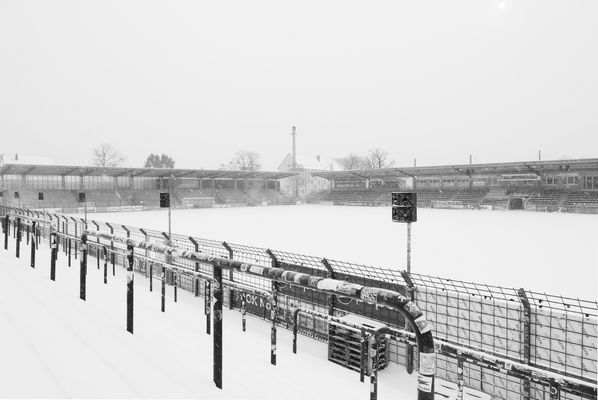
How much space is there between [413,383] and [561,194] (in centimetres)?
5302

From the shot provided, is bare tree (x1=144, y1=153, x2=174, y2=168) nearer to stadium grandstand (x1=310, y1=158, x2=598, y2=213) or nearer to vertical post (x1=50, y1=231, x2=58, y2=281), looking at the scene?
stadium grandstand (x1=310, y1=158, x2=598, y2=213)

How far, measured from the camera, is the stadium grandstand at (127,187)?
50.6 meters

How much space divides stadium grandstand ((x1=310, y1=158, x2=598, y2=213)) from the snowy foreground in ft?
159

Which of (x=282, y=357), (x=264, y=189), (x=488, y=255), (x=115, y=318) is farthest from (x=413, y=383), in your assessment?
(x=264, y=189)

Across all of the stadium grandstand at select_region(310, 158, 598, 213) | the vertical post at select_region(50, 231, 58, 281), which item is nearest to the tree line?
the stadium grandstand at select_region(310, 158, 598, 213)

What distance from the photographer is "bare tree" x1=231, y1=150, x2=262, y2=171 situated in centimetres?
12231

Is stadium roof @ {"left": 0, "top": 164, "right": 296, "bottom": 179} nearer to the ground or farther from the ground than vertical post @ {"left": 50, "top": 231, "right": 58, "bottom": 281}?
farther from the ground

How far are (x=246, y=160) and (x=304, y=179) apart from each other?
119 feet

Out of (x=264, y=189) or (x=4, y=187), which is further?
(x=264, y=189)

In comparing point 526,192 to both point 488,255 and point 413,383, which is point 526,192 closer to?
point 488,255

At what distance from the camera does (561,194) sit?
4919cm

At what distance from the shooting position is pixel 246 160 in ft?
406

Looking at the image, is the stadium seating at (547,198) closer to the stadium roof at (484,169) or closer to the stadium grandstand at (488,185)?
the stadium grandstand at (488,185)

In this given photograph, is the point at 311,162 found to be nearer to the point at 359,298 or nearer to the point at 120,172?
the point at 120,172
